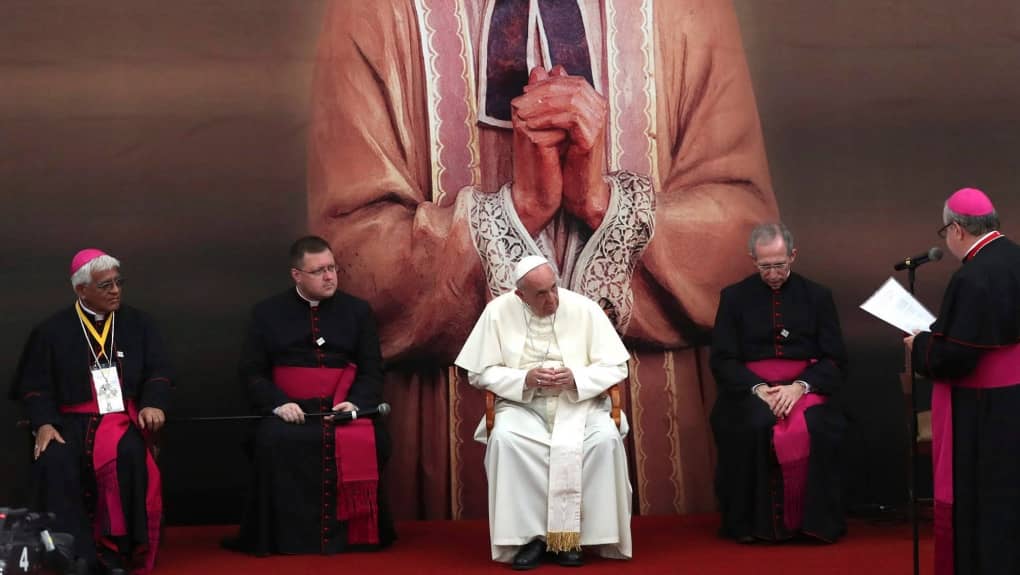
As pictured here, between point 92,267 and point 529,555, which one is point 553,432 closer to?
point 529,555

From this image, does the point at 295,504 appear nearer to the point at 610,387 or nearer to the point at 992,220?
the point at 610,387

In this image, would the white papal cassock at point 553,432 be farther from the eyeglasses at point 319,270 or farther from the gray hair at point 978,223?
the gray hair at point 978,223

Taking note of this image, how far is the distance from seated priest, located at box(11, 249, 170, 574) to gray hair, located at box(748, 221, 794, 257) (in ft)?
8.75

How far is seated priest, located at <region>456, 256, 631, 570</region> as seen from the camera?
569 cm

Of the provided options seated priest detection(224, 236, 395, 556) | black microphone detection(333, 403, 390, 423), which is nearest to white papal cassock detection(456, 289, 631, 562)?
black microphone detection(333, 403, 390, 423)

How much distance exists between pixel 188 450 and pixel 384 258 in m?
1.32

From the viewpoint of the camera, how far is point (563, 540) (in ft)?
18.5

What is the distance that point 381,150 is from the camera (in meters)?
6.75

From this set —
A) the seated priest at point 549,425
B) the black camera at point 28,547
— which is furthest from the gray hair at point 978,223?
the black camera at point 28,547

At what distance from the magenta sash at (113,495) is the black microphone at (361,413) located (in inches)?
31.3

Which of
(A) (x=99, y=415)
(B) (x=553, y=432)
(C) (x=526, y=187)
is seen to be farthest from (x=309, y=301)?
(B) (x=553, y=432)

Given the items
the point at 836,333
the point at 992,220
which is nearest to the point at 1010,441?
the point at 992,220

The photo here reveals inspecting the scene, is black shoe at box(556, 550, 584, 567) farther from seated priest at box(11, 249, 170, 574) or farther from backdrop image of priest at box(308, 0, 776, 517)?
seated priest at box(11, 249, 170, 574)

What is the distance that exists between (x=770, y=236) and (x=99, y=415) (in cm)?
302
